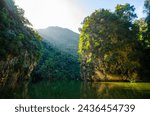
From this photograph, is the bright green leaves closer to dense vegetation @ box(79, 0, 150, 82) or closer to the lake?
dense vegetation @ box(79, 0, 150, 82)

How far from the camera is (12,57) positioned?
39.5 meters

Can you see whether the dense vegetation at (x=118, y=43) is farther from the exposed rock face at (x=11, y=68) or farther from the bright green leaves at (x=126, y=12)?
the exposed rock face at (x=11, y=68)

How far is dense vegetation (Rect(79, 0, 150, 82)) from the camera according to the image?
199 feet

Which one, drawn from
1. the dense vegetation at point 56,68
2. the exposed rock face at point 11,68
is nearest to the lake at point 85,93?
the exposed rock face at point 11,68

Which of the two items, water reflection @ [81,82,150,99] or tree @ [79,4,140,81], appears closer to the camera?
water reflection @ [81,82,150,99]

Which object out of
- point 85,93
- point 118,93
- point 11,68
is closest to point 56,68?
point 11,68

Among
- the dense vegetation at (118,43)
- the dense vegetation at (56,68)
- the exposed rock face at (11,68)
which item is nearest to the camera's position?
the exposed rock face at (11,68)

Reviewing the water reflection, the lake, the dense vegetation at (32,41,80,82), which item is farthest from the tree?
the dense vegetation at (32,41,80,82)

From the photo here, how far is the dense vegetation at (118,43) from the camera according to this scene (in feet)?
199

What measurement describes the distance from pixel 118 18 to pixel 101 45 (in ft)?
25.1

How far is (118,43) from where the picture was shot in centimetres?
6156

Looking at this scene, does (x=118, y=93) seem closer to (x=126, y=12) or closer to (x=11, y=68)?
(x=11, y=68)

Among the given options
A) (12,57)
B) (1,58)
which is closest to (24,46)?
(12,57)

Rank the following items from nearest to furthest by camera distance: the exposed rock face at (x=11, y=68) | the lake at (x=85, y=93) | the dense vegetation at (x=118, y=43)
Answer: the lake at (x=85, y=93) → the exposed rock face at (x=11, y=68) → the dense vegetation at (x=118, y=43)
